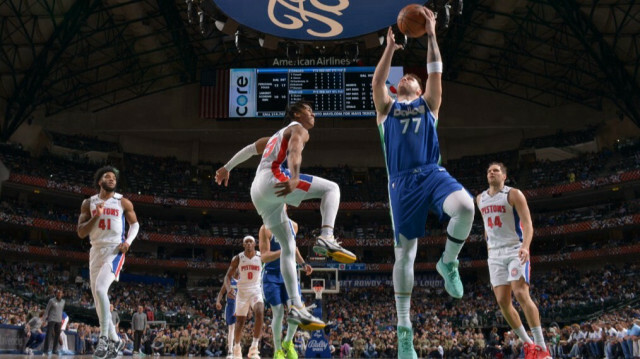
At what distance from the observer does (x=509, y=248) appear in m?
8.40

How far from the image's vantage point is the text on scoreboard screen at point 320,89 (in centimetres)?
3188

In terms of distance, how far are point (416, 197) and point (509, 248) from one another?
10.1ft

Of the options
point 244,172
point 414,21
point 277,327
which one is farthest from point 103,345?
point 244,172

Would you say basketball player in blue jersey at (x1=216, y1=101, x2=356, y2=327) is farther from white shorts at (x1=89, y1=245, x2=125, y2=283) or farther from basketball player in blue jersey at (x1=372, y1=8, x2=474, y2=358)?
white shorts at (x1=89, y1=245, x2=125, y2=283)

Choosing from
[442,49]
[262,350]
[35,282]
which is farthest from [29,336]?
[442,49]

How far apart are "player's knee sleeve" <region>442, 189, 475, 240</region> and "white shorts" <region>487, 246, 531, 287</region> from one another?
2631 mm

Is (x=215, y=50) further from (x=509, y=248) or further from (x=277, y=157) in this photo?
(x=277, y=157)

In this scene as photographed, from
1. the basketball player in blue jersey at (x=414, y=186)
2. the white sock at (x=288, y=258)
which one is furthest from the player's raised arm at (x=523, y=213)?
the white sock at (x=288, y=258)

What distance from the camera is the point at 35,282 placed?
34.6 metres

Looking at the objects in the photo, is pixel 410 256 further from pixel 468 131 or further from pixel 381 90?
pixel 468 131

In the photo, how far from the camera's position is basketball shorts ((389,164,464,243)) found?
589cm

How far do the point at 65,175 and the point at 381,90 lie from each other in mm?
38119

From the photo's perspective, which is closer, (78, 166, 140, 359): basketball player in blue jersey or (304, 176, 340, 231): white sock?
(304, 176, 340, 231): white sock

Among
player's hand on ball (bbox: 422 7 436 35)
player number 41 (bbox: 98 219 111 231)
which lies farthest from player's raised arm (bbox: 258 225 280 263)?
player's hand on ball (bbox: 422 7 436 35)
